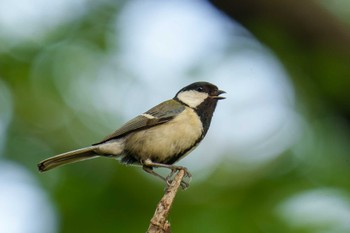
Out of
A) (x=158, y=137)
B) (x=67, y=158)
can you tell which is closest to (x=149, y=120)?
(x=158, y=137)

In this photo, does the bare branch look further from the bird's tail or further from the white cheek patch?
the white cheek patch

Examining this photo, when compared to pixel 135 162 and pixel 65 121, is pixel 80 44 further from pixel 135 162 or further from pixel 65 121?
pixel 135 162

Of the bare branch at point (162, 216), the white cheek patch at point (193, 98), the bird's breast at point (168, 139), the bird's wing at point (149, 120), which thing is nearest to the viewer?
the bare branch at point (162, 216)

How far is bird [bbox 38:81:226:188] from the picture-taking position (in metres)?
3.70

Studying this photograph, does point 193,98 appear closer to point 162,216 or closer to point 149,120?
point 149,120

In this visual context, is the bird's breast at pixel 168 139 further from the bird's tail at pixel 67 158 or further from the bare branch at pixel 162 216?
the bare branch at pixel 162 216

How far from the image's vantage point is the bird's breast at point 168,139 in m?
3.70

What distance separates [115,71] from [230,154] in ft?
4.48

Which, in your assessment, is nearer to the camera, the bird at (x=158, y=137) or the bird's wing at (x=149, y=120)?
the bird at (x=158, y=137)

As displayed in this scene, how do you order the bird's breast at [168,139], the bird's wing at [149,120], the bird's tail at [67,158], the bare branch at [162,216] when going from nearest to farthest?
the bare branch at [162,216] < the bird's tail at [67,158] < the bird's breast at [168,139] < the bird's wing at [149,120]

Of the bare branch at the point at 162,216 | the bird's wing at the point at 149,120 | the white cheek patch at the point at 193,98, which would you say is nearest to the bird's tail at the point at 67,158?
the bird's wing at the point at 149,120

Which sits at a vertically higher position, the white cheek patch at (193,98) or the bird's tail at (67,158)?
the white cheek patch at (193,98)

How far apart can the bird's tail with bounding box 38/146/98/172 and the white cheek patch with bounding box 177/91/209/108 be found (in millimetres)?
613

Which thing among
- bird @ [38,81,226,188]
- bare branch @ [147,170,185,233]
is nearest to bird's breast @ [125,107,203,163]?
bird @ [38,81,226,188]
